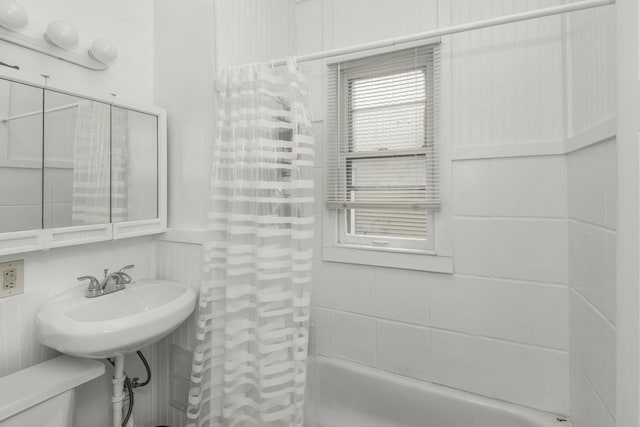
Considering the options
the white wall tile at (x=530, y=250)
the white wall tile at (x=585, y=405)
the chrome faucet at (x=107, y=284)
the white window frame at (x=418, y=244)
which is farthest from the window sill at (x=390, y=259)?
the chrome faucet at (x=107, y=284)

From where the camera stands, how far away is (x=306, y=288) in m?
1.26

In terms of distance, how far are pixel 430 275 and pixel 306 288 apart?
65 cm

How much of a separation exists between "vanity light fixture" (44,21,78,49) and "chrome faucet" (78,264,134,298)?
0.91m

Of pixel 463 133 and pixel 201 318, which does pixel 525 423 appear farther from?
pixel 201 318

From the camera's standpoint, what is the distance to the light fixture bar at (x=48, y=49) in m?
1.17

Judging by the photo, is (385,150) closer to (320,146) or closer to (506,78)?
(320,146)

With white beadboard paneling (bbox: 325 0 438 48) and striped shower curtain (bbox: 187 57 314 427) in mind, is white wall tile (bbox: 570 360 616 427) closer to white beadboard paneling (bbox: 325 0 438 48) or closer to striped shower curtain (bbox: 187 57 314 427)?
striped shower curtain (bbox: 187 57 314 427)

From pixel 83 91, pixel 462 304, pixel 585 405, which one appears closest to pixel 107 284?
pixel 83 91

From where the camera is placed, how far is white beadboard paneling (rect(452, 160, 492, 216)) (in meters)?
1.44

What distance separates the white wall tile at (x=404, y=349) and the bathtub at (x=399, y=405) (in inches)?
1.8

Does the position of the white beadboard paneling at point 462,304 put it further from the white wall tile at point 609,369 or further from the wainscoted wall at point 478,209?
the white wall tile at point 609,369

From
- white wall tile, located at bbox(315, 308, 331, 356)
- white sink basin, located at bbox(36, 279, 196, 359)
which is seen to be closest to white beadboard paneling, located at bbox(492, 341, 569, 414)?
white wall tile, located at bbox(315, 308, 331, 356)

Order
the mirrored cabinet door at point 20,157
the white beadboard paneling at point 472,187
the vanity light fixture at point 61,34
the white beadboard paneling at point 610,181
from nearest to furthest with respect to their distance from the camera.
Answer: the white beadboard paneling at point 610,181 < the mirrored cabinet door at point 20,157 < the vanity light fixture at point 61,34 < the white beadboard paneling at point 472,187

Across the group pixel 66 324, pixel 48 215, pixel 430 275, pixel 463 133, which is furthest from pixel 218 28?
pixel 430 275
